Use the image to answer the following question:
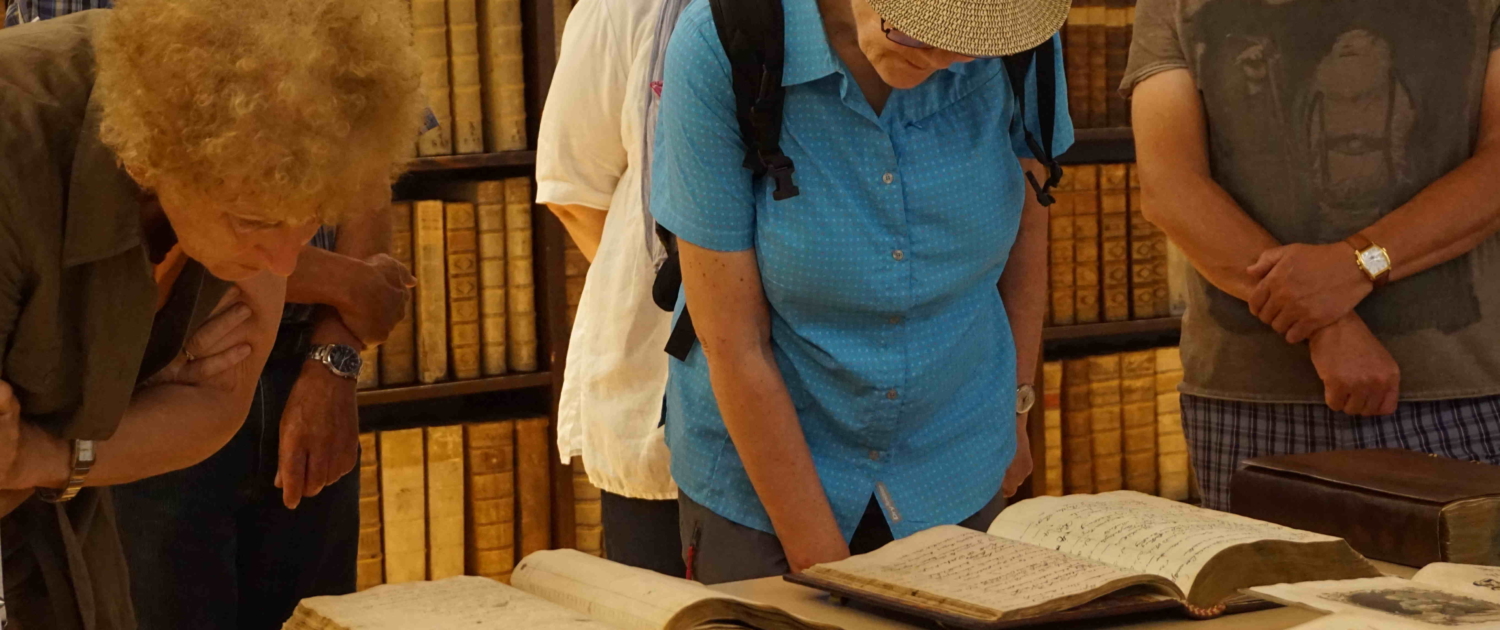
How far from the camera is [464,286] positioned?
123 inches

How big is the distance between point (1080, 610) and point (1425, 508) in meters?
0.44

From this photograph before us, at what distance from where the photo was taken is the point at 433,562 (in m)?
3.16

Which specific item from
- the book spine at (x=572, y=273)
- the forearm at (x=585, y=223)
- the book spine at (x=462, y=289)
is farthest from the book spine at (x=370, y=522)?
the forearm at (x=585, y=223)

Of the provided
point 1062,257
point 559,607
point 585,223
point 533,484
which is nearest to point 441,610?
point 559,607

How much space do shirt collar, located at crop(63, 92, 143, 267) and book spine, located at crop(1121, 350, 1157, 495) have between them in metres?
2.87

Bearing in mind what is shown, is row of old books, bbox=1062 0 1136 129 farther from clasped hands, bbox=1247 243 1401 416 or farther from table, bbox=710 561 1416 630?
table, bbox=710 561 1416 630

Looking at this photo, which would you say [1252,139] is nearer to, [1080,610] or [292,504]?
[1080,610]

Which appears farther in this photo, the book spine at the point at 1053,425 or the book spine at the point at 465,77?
the book spine at the point at 1053,425

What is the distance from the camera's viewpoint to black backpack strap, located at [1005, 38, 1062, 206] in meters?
1.81

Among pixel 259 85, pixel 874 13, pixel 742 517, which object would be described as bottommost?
pixel 742 517

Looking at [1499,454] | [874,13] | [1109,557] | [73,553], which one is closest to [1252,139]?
[1499,454]

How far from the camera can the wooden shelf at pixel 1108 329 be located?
3681mm

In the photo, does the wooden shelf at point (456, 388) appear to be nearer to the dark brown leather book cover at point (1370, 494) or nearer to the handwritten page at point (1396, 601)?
the dark brown leather book cover at point (1370, 494)

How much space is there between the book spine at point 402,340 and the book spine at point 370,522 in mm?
134
